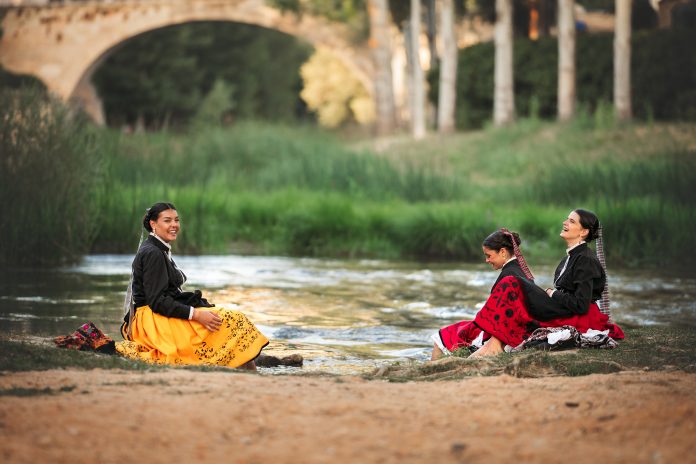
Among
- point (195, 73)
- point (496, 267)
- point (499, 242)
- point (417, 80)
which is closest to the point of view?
point (499, 242)

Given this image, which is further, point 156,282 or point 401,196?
point 401,196

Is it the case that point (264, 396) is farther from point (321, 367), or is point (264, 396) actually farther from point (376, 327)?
point (376, 327)

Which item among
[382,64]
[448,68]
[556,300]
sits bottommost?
[556,300]

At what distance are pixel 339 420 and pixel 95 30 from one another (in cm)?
4080

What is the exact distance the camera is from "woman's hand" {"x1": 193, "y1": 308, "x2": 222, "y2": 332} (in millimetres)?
8070

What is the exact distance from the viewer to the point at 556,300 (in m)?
8.39

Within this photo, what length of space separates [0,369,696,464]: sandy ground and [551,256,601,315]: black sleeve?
1546mm

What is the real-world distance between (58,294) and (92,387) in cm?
665

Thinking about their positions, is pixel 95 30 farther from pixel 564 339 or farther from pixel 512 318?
pixel 564 339

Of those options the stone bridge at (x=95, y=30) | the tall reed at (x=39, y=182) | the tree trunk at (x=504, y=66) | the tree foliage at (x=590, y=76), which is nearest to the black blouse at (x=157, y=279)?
the tall reed at (x=39, y=182)

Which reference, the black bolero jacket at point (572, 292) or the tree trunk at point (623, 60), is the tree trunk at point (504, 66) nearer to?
the tree trunk at point (623, 60)

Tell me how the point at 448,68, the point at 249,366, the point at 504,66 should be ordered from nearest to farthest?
the point at 249,366
the point at 504,66
the point at 448,68

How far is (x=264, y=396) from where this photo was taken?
243 inches

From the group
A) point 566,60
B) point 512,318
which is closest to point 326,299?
point 512,318
